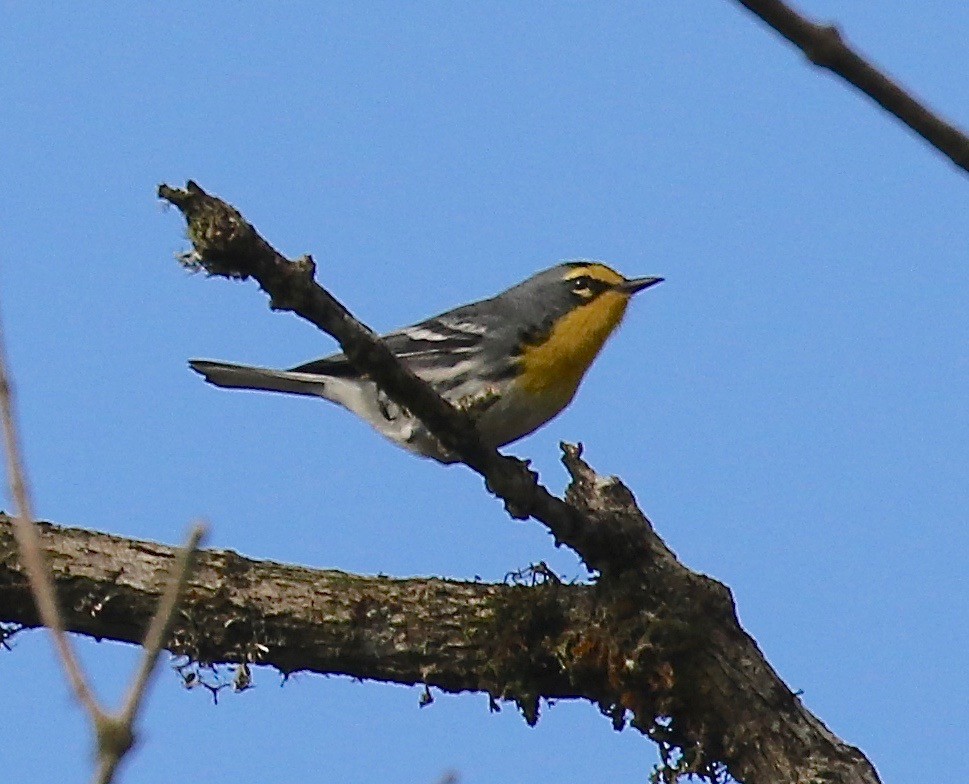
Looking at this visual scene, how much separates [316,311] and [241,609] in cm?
221

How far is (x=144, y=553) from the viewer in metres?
6.42

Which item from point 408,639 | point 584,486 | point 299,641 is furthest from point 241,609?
point 584,486

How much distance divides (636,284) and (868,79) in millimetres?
7860

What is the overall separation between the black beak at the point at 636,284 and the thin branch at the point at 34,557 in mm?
7269

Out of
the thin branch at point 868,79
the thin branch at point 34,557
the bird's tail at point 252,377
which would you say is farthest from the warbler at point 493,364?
the thin branch at point 868,79

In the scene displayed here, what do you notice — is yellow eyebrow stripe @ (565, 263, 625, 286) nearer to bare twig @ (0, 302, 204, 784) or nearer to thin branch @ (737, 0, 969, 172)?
bare twig @ (0, 302, 204, 784)

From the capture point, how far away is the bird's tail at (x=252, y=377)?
8445 millimetres

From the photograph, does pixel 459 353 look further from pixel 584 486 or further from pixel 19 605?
pixel 19 605

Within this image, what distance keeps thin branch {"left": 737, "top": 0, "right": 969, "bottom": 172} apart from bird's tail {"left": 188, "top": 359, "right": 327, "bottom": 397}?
22.4ft

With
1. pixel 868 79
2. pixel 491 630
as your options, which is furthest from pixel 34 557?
pixel 491 630

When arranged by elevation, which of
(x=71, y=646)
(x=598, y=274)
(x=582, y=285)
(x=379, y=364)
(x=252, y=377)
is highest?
(x=598, y=274)

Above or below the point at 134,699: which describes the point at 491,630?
above

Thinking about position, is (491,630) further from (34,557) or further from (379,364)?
(34,557)

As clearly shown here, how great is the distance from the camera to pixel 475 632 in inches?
258
